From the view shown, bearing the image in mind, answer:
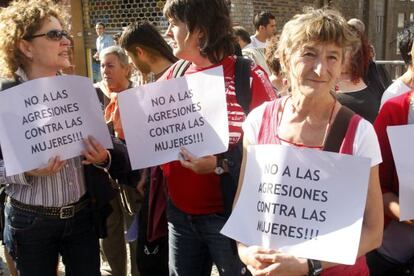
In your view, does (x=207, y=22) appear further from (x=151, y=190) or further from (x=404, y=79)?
(x=404, y=79)

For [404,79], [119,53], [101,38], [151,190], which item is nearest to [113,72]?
[119,53]

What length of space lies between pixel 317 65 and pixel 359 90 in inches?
63.7

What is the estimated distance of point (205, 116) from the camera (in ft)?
7.03

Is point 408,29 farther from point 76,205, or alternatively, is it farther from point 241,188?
point 76,205

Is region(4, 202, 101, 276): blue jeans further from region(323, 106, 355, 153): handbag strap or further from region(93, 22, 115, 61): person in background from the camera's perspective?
region(93, 22, 115, 61): person in background

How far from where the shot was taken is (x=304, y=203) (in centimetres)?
161

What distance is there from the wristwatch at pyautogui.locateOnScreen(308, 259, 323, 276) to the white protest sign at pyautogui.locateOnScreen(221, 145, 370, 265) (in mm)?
→ 31

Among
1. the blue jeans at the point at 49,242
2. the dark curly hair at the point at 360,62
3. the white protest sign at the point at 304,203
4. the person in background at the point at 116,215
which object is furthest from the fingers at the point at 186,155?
the person in background at the point at 116,215

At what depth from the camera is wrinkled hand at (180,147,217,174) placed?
82.4 inches

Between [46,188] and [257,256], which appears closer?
[257,256]

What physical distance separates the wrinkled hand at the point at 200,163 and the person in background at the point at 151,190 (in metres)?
0.41

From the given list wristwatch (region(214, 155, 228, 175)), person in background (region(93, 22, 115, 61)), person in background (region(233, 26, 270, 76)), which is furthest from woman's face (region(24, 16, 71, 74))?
person in background (region(93, 22, 115, 61))

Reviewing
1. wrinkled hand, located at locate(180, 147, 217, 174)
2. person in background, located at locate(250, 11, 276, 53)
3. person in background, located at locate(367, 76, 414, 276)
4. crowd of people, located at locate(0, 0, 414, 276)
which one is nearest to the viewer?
crowd of people, located at locate(0, 0, 414, 276)

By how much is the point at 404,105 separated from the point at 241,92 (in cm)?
69
